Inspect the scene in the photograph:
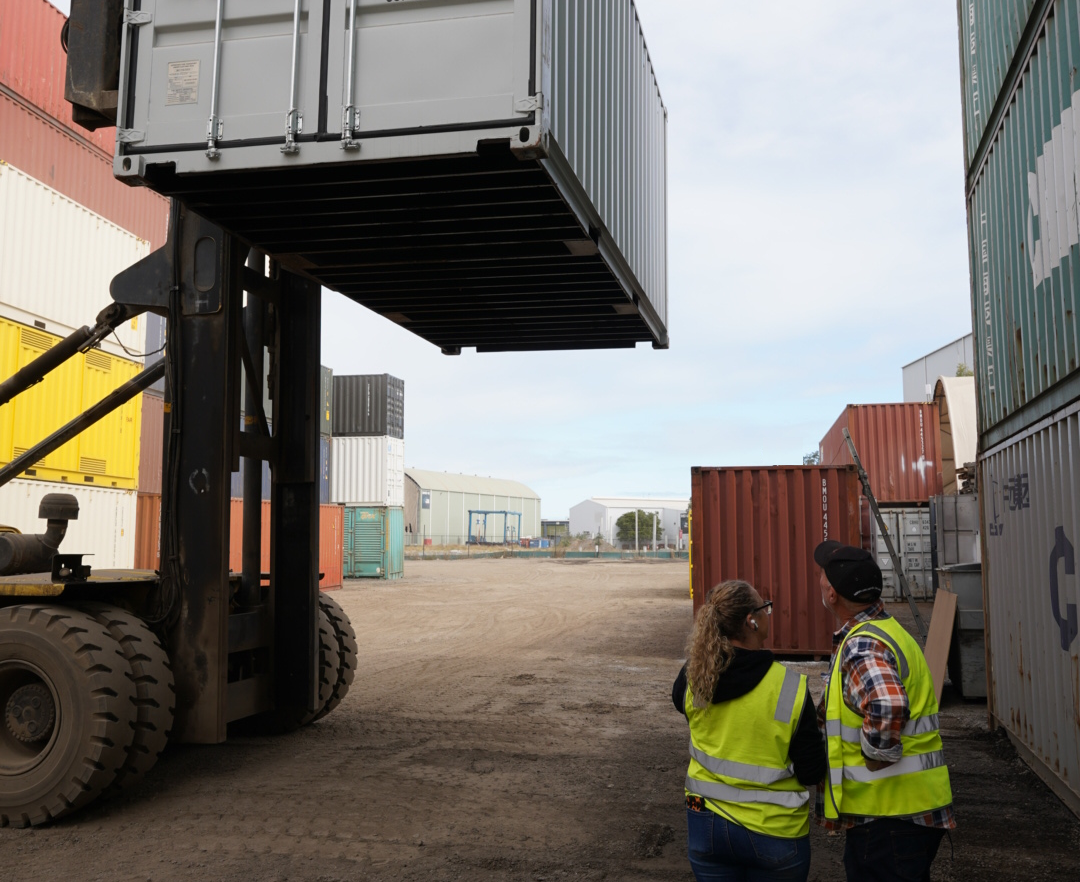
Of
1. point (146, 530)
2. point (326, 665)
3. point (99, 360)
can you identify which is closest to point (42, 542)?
point (326, 665)

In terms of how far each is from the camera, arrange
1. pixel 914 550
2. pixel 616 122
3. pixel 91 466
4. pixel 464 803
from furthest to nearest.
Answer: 1. pixel 914 550
2. pixel 91 466
3. pixel 616 122
4. pixel 464 803

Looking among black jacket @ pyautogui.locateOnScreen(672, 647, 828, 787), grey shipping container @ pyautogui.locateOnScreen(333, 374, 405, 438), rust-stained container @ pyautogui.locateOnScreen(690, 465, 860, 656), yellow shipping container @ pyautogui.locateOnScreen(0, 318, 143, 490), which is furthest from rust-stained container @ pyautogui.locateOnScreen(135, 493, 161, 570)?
grey shipping container @ pyautogui.locateOnScreen(333, 374, 405, 438)

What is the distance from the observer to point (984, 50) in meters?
7.78

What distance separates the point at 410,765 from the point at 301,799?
3.40 ft

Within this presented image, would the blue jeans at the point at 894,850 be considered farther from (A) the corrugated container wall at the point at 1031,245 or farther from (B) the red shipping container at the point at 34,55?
(B) the red shipping container at the point at 34,55

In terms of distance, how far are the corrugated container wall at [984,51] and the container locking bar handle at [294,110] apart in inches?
192

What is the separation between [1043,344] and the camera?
6.11 metres

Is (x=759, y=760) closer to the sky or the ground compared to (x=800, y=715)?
closer to the ground

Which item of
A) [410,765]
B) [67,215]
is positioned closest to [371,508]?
[67,215]

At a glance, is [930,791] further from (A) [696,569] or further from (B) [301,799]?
(A) [696,569]

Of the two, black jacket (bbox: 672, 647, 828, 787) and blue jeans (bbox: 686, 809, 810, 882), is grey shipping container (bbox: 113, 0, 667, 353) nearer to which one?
black jacket (bbox: 672, 647, 828, 787)

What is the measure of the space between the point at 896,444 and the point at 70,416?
19.5m

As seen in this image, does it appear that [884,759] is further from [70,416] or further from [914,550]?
[914,550]

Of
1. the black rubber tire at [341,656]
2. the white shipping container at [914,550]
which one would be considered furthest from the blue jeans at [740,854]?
the white shipping container at [914,550]
